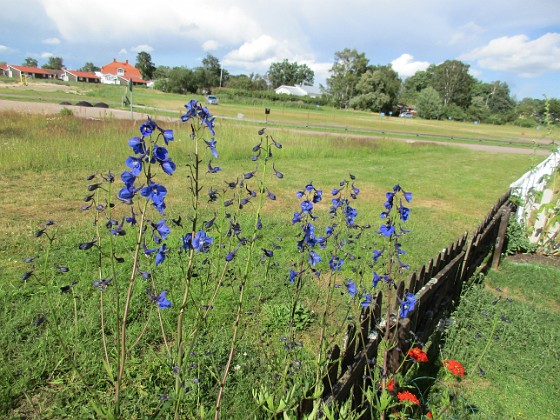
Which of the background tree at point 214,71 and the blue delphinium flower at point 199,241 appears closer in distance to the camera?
the blue delphinium flower at point 199,241

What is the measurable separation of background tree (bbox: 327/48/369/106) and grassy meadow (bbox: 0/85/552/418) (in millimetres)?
68557


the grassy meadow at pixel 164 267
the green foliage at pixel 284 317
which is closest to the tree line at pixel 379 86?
the grassy meadow at pixel 164 267

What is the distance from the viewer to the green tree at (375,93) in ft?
234

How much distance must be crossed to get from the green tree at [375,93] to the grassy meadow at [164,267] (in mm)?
60824

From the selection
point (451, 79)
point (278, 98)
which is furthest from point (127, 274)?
point (451, 79)

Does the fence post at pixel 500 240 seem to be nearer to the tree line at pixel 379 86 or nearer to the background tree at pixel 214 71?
the tree line at pixel 379 86

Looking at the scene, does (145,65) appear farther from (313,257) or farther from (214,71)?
(313,257)

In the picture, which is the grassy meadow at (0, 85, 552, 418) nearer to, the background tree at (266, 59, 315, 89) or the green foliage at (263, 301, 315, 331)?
the green foliage at (263, 301, 315, 331)

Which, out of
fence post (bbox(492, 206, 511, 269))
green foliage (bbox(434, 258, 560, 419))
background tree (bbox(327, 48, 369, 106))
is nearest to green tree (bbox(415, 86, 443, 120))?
background tree (bbox(327, 48, 369, 106))

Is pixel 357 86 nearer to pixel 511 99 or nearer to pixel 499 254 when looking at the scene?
pixel 511 99

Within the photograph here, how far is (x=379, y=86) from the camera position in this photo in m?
72.4

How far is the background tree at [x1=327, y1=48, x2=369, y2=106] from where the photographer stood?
257 ft

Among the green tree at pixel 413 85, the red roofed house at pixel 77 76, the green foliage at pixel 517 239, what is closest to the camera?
the green foliage at pixel 517 239

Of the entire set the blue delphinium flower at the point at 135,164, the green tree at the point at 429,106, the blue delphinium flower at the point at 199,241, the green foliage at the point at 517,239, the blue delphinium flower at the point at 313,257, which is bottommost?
the green foliage at the point at 517,239
